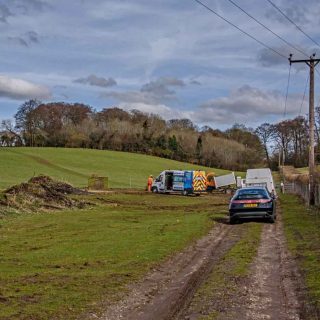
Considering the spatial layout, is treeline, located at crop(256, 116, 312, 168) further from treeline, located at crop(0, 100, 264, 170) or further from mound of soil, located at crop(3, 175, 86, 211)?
mound of soil, located at crop(3, 175, 86, 211)

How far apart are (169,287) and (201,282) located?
0.68m

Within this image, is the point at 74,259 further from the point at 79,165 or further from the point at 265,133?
the point at 265,133

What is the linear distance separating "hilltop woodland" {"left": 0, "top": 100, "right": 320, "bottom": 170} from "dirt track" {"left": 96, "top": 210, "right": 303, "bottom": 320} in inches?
4455

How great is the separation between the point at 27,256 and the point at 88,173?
72.0 m

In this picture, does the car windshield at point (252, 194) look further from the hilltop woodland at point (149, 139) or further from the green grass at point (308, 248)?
the hilltop woodland at point (149, 139)

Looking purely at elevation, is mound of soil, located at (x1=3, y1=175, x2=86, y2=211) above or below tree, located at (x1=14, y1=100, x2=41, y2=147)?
below

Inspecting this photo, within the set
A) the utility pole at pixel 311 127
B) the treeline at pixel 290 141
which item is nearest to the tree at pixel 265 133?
the treeline at pixel 290 141

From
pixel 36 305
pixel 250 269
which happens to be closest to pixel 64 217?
pixel 250 269

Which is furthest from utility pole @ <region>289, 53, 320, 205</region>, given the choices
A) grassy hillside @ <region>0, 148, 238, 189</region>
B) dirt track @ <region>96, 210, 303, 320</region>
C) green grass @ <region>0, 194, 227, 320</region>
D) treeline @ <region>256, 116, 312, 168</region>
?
treeline @ <region>256, 116, 312, 168</region>

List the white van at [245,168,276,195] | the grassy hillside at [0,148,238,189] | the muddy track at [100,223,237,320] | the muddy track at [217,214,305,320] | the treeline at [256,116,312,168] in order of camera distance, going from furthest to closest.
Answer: the treeline at [256,116,312,168] → the grassy hillside at [0,148,238,189] → the white van at [245,168,276,195] → the muddy track at [100,223,237,320] → the muddy track at [217,214,305,320]

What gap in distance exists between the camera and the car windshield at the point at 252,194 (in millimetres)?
Answer: 23016

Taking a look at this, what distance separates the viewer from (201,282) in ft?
32.4

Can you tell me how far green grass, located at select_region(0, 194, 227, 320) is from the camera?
8.27 m

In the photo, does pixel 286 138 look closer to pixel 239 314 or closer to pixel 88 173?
pixel 88 173
